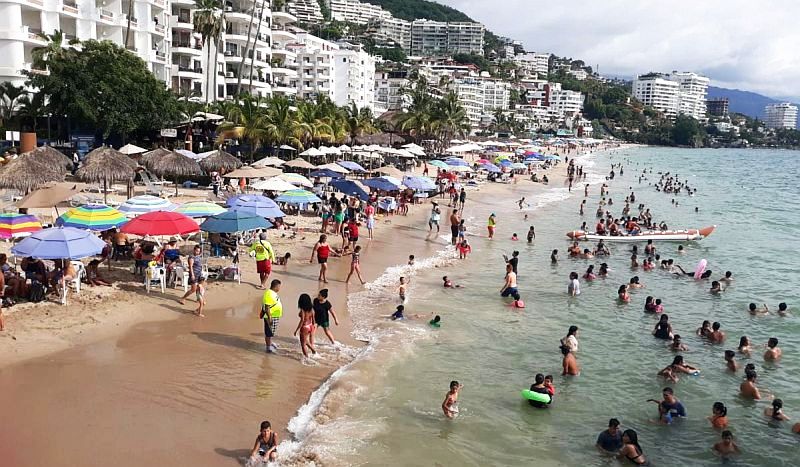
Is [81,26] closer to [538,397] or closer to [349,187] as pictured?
[349,187]

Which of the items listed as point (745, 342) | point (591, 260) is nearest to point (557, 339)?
point (745, 342)

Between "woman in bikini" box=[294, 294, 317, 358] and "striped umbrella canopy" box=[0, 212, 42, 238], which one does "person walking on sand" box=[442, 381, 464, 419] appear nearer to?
"woman in bikini" box=[294, 294, 317, 358]

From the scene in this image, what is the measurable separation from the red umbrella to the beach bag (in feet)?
6.78

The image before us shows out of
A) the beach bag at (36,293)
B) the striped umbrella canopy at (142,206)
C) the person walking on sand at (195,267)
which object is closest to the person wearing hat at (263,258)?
the person walking on sand at (195,267)

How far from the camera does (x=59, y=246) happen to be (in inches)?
462

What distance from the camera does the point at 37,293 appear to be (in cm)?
1230

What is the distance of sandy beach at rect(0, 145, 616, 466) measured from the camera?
312 inches

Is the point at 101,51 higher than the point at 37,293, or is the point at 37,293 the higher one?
the point at 101,51

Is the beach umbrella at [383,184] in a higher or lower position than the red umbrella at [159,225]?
higher

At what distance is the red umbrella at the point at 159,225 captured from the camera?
13.6m

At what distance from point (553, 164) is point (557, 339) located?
64.3m

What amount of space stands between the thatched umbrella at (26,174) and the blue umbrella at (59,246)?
8212 millimetres

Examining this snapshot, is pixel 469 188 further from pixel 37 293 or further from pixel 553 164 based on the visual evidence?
pixel 553 164

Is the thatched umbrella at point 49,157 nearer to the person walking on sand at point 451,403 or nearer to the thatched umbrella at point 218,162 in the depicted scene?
the thatched umbrella at point 218,162
